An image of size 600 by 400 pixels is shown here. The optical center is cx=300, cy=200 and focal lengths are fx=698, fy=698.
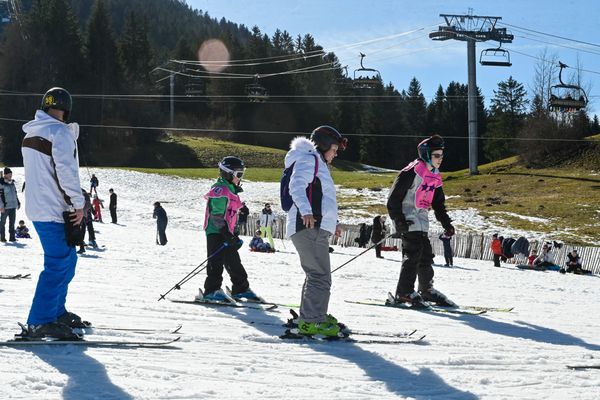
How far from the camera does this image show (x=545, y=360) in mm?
5188

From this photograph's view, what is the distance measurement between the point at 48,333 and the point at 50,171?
1.21 meters

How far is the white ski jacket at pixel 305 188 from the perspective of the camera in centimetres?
583

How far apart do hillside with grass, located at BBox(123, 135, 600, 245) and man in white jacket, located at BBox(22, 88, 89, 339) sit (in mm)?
31940

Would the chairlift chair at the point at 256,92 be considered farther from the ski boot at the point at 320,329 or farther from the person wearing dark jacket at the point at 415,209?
the ski boot at the point at 320,329

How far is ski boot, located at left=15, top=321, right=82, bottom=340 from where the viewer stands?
16.8 feet

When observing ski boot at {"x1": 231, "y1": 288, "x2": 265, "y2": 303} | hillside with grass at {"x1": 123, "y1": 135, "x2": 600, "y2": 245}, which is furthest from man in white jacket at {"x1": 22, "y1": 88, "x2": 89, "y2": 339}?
hillside with grass at {"x1": 123, "y1": 135, "x2": 600, "y2": 245}

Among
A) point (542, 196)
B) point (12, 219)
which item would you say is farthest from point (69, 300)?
point (542, 196)

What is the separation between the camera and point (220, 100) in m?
95.8

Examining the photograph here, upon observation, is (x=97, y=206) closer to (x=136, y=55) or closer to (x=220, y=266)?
(x=220, y=266)

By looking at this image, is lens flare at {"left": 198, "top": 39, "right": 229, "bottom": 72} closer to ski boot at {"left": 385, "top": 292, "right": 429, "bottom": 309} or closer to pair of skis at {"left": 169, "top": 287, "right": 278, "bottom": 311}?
pair of skis at {"left": 169, "top": 287, "right": 278, "bottom": 311}

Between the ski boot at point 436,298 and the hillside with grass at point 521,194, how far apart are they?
89.6ft

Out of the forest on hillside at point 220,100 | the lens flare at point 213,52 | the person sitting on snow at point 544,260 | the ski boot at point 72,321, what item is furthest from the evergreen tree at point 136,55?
the ski boot at point 72,321

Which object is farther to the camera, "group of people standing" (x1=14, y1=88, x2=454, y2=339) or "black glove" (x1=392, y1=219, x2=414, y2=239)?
"black glove" (x1=392, y1=219, x2=414, y2=239)

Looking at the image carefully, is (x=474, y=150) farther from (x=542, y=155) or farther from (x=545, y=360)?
(x=545, y=360)
